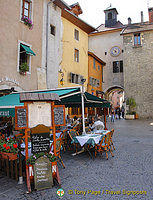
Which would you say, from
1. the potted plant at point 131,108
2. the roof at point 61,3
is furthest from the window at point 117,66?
the roof at point 61,3

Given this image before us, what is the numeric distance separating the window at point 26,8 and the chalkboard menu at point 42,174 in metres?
11.3

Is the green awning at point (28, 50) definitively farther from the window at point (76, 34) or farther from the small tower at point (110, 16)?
the small tower at point (110, 16)

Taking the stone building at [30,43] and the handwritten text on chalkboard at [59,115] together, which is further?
the stone building at [30,43]

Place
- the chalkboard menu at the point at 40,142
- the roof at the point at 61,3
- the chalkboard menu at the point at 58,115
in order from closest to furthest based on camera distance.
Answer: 1. the chalkboard menu at the point at 40,142
2. the chalkboard menu at the point at 58,115
3. the roof at the point at 61,3

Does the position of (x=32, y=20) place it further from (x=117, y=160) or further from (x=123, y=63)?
→ (x=123, y=63)

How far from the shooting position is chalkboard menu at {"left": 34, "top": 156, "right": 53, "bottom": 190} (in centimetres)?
385

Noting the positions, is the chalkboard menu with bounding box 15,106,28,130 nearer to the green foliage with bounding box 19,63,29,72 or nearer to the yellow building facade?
the green foliage with bounding box 19,63,29,72

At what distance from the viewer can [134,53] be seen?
988 inches

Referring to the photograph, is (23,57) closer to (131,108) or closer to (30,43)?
(30,43)

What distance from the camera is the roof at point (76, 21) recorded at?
1708cm

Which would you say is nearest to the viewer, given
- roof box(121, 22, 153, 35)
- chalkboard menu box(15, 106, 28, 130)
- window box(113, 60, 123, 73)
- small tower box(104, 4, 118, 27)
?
chalkboard menu box(15, 106, 28, 130)

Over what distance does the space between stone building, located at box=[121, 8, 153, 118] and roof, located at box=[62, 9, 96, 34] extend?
690 centimetres

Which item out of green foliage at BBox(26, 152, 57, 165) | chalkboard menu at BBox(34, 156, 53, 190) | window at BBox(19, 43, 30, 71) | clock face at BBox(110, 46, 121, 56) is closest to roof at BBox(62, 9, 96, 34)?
window at BBox(19, 43, 30, 71)

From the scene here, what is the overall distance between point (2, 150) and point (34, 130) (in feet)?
4.13
